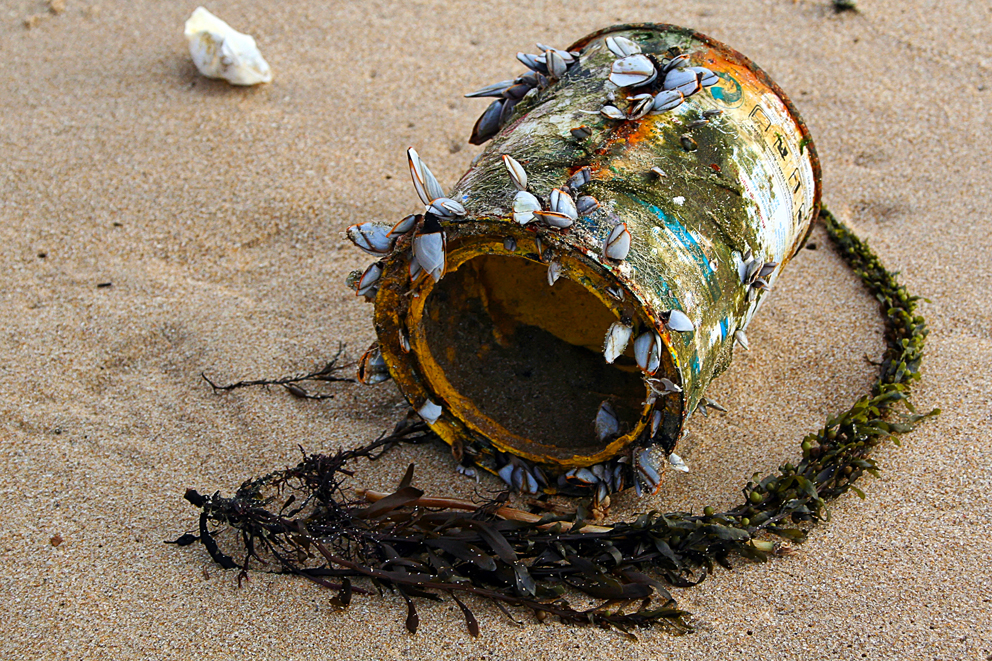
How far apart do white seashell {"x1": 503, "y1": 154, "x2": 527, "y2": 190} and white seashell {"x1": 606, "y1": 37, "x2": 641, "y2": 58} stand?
1.91 ft

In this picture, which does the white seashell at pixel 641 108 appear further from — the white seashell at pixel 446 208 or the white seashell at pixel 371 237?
the white seashell at pixel 371 237

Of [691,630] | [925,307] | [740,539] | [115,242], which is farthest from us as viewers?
[115,242]

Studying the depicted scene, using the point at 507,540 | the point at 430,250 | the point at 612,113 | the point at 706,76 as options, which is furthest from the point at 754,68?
the point at 507,540

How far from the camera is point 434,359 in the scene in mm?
2697

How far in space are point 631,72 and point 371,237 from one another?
86cm

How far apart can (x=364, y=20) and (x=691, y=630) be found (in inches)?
151

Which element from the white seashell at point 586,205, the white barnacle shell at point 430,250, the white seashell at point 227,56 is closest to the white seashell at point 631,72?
the white seashell at point 586,205

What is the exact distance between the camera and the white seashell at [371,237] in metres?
2.36

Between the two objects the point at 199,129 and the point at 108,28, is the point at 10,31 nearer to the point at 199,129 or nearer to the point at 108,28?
the point at 108,28

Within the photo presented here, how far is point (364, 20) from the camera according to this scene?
4914 millimetres

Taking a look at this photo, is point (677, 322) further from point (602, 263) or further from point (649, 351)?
point (602, 263)

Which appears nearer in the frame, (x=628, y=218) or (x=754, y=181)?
(x=628, y=218)

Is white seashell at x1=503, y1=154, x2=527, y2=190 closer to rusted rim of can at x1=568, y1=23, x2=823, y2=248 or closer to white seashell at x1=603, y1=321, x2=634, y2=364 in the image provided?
white seashell at x1=603, y1=321, x2=634, y2=364

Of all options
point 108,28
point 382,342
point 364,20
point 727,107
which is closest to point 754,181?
point 727,107
